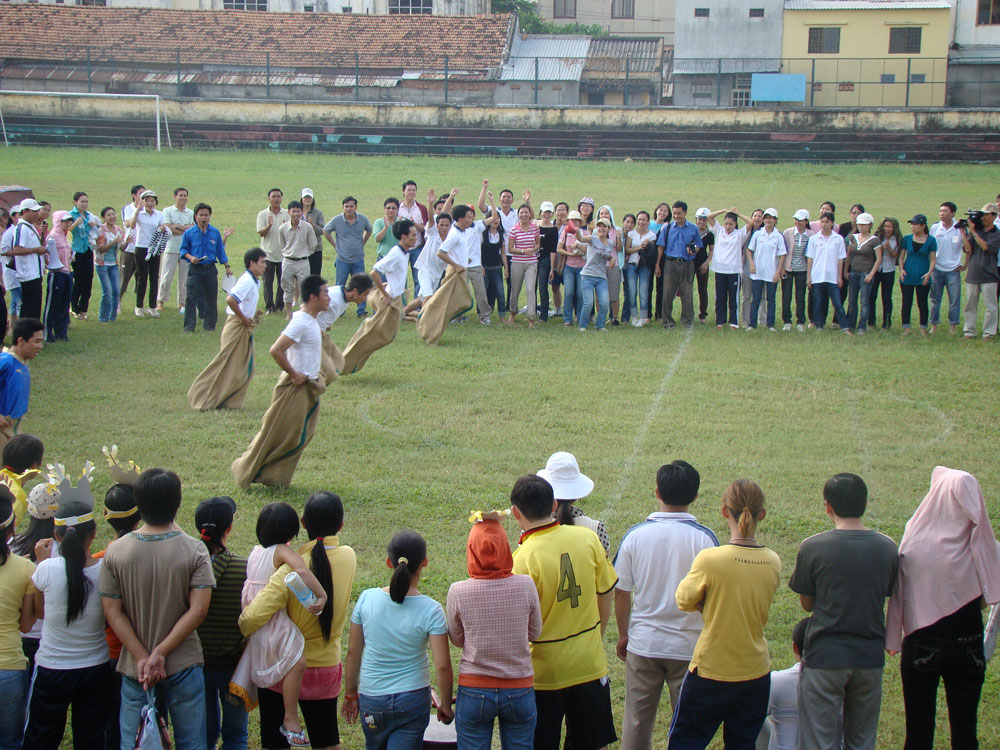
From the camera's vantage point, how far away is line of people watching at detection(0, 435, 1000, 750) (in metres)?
4.53

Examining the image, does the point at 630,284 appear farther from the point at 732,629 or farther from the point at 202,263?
the point at 732,629

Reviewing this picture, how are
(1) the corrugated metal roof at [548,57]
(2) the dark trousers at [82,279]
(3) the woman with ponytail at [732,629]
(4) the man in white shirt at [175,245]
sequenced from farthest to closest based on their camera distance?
(1) the corrugated metal roof at [548,57], (4) the man in white shirt at [175,245], (2) the dark trousers at [82,279], (3) the woman with ponytail at [732,629]

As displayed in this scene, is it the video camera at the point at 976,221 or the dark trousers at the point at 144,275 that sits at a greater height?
the video camera at the point at 976,221

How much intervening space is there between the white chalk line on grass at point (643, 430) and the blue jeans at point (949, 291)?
3.66 meters

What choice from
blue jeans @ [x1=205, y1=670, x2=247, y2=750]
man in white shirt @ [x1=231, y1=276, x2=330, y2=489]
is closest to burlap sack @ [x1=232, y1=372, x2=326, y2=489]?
man in white shirt @ [x1=231, y1=276, x2=330, y2=489]

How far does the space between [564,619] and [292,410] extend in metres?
4.53

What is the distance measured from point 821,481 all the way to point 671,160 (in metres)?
24.6

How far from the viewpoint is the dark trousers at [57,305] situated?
1392 cm

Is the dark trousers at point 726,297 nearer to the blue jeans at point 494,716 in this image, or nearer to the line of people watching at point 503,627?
the line of people watching at point 503,627

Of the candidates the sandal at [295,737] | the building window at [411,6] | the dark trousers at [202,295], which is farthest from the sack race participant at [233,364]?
the building window at [411,6]

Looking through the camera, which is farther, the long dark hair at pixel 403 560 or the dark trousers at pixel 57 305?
the dark trousers at pixel 57 305

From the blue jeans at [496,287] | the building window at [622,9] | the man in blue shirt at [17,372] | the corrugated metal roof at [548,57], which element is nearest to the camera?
the man in blue shirt at [17,372]

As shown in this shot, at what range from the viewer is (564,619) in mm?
4727

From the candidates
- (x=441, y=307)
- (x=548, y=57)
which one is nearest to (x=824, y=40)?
(x=548, y=57)
